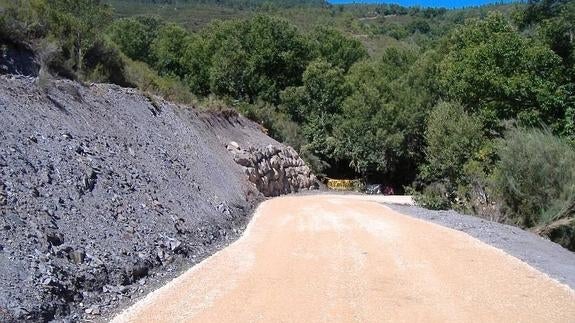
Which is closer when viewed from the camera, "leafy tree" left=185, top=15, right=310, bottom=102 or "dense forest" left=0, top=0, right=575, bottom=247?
"dense forest" left=0, top=0, right=575, bottom=247

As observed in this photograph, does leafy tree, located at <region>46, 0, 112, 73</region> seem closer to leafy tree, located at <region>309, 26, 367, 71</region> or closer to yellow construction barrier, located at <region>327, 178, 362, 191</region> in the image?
yellow construction barrier, located at <region>327, 178, 362, 191</region>

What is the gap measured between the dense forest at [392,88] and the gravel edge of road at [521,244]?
2630 millimetres

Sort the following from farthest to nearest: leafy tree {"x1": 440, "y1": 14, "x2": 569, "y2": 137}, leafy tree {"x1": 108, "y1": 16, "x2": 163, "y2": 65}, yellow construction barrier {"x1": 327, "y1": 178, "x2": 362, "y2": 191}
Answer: leafy tree {"x1": 108, "y1": 16, "x2": 163, "y2": 65} → yellow construction barrier {"x1": 327, "y1": 178, "x2": 362, "y2": 191} → leafy tree {"x1": 440, "y1": 14, "x2": 569, "y2": 137}

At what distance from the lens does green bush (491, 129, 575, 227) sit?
17.6 m

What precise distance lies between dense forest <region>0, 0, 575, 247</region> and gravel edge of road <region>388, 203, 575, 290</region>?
2.63 m

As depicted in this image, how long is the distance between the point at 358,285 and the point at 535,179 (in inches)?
449

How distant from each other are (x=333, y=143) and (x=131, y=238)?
118 feet

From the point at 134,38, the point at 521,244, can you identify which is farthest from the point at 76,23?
the point at 134,38

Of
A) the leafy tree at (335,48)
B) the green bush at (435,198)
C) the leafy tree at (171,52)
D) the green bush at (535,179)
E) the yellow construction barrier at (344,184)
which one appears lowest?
the yellow construction barrier at (344,184)

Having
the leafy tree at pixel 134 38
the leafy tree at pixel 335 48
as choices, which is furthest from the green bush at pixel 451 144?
the leafy tree at pixel 134 38

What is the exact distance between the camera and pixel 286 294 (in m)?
8.73

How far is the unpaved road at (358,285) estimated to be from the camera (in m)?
7.78

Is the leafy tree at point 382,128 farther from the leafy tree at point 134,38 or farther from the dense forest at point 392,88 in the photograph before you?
the leafy tree at point 134,38

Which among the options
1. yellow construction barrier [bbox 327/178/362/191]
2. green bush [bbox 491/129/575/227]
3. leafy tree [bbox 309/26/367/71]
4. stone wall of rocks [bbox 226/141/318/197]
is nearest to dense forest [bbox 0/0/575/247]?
Result: green bush [bbox 491/129/575/227]
